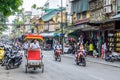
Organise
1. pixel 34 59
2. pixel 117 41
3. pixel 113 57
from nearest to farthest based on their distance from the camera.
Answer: pixel 34 59
pixel 113 57
pixel 117 41

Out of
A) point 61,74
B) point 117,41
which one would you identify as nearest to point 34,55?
point 61,74

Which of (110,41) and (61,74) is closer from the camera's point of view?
(61,74)

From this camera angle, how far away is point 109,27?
1672 inches

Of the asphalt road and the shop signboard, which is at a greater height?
the shop signboard

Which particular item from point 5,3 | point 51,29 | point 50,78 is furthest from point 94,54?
point 51,29

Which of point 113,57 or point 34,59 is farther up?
point 34,59

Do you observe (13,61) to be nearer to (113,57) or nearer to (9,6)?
(9,6)

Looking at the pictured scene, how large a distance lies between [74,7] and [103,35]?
54.3 feet

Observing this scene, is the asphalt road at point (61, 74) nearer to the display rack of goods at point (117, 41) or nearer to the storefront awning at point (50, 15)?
the display rack of goods at point (117, 41)

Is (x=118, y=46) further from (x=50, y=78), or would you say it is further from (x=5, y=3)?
(x=50, y=78)

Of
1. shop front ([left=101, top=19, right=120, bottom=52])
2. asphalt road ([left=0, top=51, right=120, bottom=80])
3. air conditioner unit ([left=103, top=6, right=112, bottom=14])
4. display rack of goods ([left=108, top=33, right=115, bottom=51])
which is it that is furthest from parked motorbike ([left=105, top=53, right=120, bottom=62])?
asphalt road ([left=0, top=51, right=120, bottom=80])

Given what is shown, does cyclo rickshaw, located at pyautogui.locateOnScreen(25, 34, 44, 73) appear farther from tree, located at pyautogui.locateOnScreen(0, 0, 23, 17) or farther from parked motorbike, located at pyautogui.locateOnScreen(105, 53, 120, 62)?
parked motorbike, located at pyautogui.locateOnScreen(105, 53, 120, 62)

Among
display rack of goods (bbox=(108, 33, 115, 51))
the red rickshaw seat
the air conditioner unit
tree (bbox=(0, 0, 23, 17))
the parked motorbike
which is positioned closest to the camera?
the red rickshaw seat

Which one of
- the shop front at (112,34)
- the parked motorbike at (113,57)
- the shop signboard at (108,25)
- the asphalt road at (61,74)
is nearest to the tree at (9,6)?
the asphalt road at (61,74)
